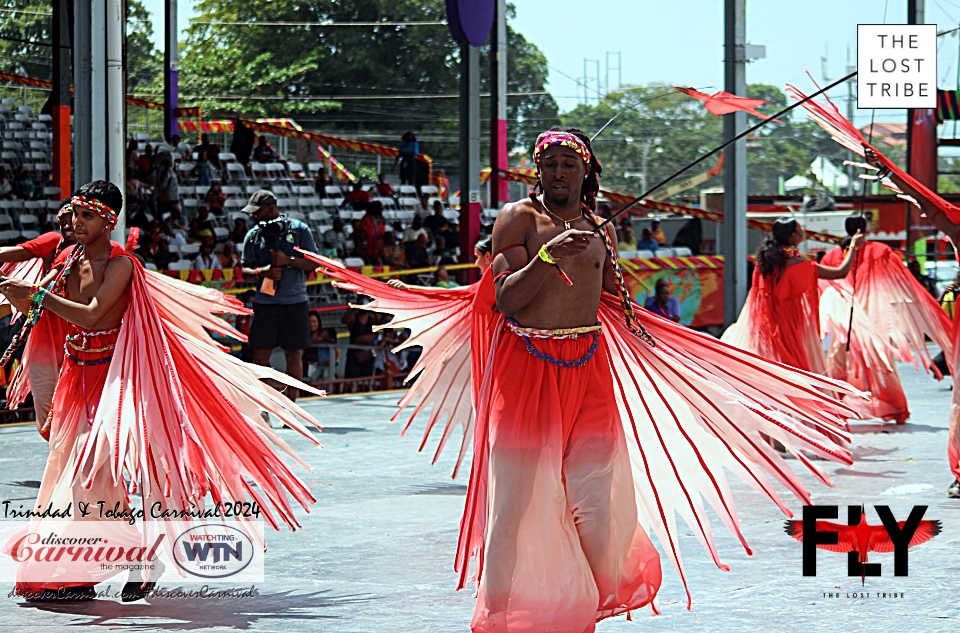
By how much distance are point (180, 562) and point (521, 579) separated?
75.6 inches

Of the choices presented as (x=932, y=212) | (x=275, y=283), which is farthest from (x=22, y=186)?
(x=932, y=212)

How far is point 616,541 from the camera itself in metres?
4.68

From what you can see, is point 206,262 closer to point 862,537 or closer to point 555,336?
point 862,537

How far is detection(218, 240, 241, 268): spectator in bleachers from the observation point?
17.2 m

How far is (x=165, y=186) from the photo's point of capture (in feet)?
65.5

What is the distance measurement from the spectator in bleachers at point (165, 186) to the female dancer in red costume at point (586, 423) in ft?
50.4

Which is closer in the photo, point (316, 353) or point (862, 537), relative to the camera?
point (862, 537)

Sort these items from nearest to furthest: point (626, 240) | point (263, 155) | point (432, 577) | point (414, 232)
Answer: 1. point (432, 577)
2. point (414, 232)
3. point (626, 240)
4. point (263, 155)

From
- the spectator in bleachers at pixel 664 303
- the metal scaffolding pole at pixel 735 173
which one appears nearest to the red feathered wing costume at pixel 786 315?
the metal scaffolding pole at pixel 735 173

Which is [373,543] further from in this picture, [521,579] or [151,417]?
[521,579]

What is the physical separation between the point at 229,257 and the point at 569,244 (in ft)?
43.9

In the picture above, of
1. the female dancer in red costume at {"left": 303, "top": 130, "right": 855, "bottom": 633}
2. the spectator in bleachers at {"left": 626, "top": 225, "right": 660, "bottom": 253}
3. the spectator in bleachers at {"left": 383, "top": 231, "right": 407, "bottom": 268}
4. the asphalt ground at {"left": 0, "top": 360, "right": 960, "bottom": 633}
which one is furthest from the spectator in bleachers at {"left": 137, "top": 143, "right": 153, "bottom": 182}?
the female dancer in red costume at {"left": 303, "top": 130, "right": 855, "bottom": 633}

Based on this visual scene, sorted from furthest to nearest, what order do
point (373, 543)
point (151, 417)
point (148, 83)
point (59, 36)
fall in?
point (148, 83) < point (59, 36) < point (373, 543) < point (151, 417)

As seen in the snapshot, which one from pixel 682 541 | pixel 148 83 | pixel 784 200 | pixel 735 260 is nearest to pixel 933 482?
pixel 682 541
